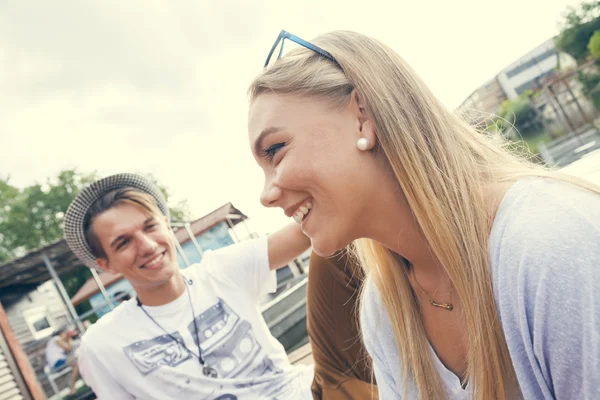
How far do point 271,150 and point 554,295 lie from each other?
0.89 metres

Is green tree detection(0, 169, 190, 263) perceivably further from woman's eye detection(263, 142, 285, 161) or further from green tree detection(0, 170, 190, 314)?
woman's eye detection(263, 142, 285, 161)

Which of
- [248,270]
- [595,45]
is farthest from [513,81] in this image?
[248,270]

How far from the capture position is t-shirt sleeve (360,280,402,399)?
1.50 meters

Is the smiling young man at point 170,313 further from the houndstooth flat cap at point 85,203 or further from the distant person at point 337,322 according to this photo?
the distant person at point 337,322

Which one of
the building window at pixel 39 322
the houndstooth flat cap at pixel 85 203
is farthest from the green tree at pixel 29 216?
the houndstooth flat cap at pixel 85 203

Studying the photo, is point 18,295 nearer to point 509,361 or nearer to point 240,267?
point 240,267

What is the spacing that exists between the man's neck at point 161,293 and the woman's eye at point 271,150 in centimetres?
144

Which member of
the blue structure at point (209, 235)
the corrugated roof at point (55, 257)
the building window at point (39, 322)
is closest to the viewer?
the corrugated roof at point (55, 257)

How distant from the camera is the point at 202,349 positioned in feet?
7.16

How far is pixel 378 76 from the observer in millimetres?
1270

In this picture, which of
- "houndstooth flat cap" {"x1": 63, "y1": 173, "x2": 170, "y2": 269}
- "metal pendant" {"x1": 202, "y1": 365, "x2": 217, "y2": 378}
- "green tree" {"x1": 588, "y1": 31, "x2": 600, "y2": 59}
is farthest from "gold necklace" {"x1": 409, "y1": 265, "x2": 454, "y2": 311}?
"green tree" {"x1": 588, "y1": 31, "x2": 600, "y2": 59}

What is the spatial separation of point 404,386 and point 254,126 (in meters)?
1.09

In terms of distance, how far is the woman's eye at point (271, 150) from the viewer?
129 cm

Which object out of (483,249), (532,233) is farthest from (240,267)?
(532,233)
